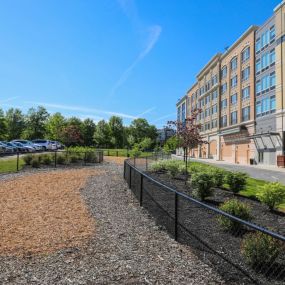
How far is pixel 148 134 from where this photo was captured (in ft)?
466

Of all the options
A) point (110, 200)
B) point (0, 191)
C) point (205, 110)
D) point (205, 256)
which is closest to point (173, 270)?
point (205, 256)

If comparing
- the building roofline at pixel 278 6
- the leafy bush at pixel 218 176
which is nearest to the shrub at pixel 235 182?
the leafy bush at pixel 218 176

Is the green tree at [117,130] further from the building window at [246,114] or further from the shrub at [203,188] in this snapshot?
the shrub at [203,188]

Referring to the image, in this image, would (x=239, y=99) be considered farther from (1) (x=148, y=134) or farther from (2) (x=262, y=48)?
(1) (x=148, y=134)

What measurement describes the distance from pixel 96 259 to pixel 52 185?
9838 millimetres

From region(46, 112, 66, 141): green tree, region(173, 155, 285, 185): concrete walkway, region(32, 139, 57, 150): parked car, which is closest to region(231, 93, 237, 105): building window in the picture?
region(173, 155, 285, 185): concrete walkway

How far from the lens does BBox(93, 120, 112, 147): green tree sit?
115 meters

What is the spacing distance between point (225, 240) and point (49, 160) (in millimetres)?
21495

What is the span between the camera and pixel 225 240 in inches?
274

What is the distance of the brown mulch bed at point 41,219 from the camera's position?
23.6 ft

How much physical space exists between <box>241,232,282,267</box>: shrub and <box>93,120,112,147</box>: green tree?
110 metres

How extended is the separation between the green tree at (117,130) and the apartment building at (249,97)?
45.5 m

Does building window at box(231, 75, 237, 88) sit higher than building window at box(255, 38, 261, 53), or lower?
lower

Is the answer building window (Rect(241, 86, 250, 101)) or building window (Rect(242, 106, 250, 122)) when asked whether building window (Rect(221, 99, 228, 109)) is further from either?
building window (Rect(242, 106, 250, 122))
